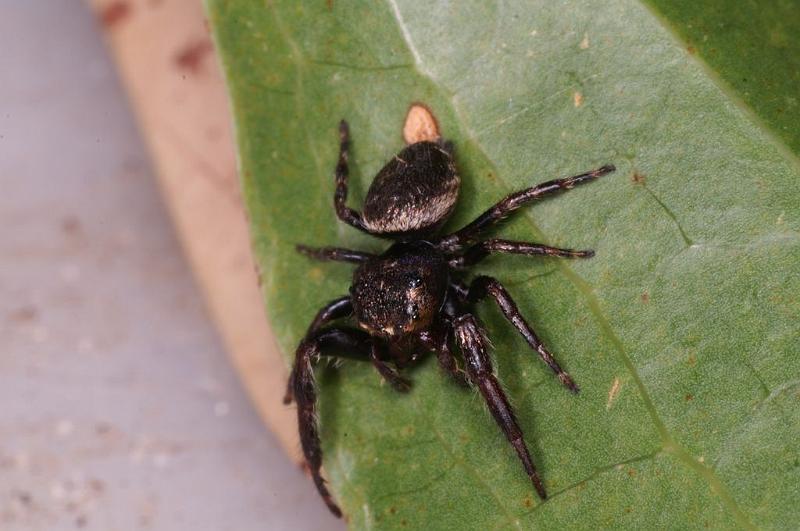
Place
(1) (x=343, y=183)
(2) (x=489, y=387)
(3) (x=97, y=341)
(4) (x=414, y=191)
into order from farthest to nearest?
1. (3) (x=97, y=341)
2. (1) (x=343, y=183)
3. (4) (x=414, y=191)
4. (2) (x=489, y=387)

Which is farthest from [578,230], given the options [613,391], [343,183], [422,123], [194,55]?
[194,55]

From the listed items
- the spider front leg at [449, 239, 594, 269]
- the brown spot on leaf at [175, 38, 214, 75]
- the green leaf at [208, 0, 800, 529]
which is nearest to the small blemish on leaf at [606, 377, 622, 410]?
the green leaf at [208, 0, 800, 529]

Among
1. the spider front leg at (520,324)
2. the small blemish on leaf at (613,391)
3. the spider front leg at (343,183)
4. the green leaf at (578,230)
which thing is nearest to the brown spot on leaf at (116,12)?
the green leaf at (578,230)

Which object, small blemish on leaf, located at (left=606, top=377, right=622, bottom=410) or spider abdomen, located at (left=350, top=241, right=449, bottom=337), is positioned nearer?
small blemish on leaf, located at (left=606, top=377, right=622, bottom=410)

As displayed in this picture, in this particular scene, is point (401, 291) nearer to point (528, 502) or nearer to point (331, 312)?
point (331, 312)

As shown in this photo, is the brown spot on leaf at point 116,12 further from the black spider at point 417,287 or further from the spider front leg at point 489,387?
the spider front leg at point 489,387

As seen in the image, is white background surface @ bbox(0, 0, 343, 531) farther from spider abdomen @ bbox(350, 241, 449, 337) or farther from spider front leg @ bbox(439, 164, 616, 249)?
spider front leg @ bbox(439, 164, 616, 249)
